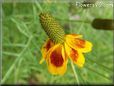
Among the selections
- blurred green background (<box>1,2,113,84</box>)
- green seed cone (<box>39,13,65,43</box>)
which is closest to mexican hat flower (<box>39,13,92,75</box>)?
green seed cone (<box>39,13,65,43</box>)

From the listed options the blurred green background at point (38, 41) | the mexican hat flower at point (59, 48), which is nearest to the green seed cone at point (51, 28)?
the mexican hat flower at point (59, 48)

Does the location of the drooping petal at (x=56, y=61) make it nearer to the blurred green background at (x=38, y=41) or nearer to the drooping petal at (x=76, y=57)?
the drooping petal at (x=76, y=57)

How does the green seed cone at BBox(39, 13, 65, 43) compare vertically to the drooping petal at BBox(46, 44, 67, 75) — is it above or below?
above

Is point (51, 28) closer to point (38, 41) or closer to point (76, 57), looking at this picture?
point (76, 57)

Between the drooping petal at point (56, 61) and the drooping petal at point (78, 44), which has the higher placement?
the drooping petal at point (78, 44)

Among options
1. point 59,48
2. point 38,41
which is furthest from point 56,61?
point 38,41

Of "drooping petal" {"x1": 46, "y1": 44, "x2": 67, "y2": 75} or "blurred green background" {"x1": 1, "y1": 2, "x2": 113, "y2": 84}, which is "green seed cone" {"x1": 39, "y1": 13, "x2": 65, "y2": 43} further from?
"blurred green background" {"x1": 1, "y1": 2, "x2": 113, "y2": 84}

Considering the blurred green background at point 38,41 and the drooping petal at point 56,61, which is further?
the blurred green background at point 38,41
